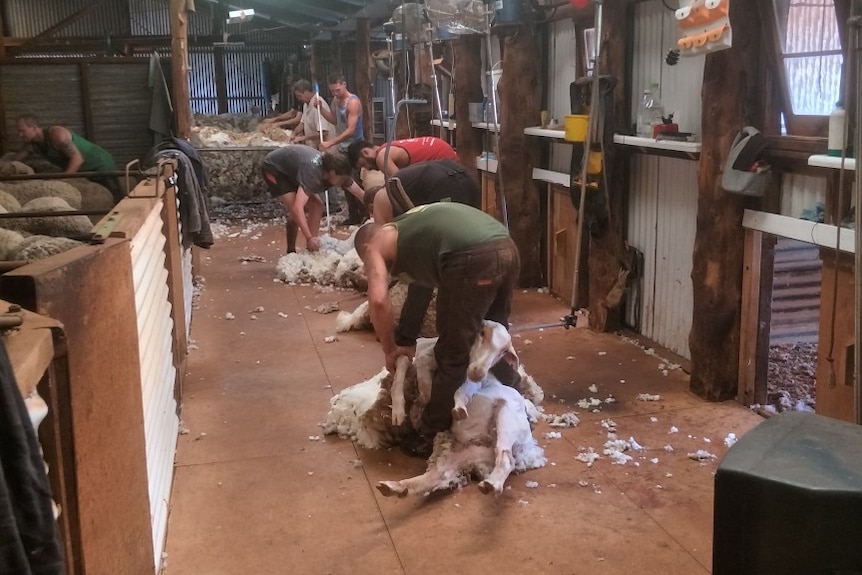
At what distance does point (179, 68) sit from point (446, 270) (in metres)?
4.42

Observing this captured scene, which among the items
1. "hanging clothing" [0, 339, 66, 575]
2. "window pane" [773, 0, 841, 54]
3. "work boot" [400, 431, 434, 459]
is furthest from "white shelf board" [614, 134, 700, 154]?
"hanging clothing" [0, 339, 66, 575]

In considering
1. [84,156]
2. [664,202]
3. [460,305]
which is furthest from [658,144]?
[84,156]

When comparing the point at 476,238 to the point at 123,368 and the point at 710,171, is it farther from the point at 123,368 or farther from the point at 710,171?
the point at 123,368

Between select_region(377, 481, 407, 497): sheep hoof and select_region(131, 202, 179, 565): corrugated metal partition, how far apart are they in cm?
85

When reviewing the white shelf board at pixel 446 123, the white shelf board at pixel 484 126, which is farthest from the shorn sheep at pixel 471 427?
the white shelf board at pixel 446 123

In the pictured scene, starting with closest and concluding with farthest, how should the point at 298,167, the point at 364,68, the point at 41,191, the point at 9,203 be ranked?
the point at 9,203
the point at 41,191
the point at 298,167
the point at 364,68

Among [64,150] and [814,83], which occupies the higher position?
[814,83]

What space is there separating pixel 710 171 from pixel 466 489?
2.12m

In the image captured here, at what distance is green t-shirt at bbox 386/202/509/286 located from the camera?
381 centimetres

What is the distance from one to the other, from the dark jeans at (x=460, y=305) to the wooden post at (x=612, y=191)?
6.71 feet

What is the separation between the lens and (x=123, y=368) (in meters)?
2.26

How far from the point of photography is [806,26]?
400 centimetres

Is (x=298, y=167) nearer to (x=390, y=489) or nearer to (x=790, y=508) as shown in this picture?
(x=390, y=489)

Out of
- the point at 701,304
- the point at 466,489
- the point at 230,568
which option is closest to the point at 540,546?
the point at 466,489
